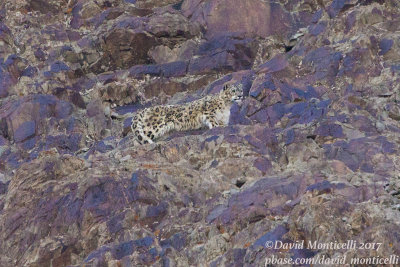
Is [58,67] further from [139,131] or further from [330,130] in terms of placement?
[330,130]

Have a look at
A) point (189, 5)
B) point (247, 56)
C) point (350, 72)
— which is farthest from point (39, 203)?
point (189, 5)

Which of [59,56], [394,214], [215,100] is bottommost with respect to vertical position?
[59,56]

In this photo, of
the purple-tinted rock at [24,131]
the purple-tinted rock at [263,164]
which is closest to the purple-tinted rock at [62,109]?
the purple-tinted rock at [24,131]

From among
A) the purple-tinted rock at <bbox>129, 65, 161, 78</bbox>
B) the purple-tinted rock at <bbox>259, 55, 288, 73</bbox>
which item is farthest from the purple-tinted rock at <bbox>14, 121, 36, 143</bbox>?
the purple-tinted rock at <bbox>259, 55, 288, 73</bbox>

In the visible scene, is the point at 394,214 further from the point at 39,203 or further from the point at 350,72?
the point at 350,72

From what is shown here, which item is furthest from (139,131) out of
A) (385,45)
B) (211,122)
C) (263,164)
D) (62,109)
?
(385,45)

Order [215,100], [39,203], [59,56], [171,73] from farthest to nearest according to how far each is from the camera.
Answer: [59,56]
[171,73]
[215,100]
[39,203]
